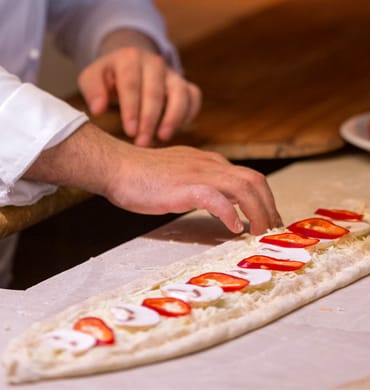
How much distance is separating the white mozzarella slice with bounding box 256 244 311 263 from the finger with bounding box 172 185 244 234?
88 millimetres

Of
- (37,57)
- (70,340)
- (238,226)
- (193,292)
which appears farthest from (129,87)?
(70,340)

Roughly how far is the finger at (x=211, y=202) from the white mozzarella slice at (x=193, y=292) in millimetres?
214

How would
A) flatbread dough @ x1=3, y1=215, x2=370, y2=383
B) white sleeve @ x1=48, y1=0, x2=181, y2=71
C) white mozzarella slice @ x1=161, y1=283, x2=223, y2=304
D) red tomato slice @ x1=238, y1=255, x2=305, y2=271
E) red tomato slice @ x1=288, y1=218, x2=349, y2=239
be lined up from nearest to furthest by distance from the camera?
flatbread dough @ x1=3, y1=215, x2=370, y2=383 < white mozzarella slice @ x1=161, y1=283, x2=223, y2=304 < red tomato slice @ x1=238, y1=255, x2=305, y2=271 < red tomato slice @ x1=288, y1=218, x2=349, y2=239 < white sleeve @ x1=48, y1=0, x2=181, y2=71

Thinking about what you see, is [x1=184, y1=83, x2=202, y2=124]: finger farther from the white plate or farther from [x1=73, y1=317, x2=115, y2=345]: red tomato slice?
[x1=73, y1=317, x2=115, y2=345]: red tomato slice

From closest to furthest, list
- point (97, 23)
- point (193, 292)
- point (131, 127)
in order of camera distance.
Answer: point (193, 292) → point (131, 127) → point (97, 23)

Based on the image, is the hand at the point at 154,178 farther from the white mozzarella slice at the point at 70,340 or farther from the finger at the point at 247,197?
the white mozzarella slice at the point at 70,340

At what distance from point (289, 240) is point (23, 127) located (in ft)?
1.19

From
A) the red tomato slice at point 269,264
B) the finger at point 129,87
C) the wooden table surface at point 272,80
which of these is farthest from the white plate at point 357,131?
the red tomato slice at point 269,264

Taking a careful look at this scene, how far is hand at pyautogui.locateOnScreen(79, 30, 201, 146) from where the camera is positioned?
1694mm

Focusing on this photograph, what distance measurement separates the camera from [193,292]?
108 centimetres

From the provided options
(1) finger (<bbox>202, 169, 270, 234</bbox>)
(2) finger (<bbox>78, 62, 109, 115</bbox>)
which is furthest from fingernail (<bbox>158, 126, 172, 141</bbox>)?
(1) finger (<bbox>202, 169, 270, 234</bbox>)

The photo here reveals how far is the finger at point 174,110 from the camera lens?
1709mm

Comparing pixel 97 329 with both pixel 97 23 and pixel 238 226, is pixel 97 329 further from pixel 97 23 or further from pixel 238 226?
pixel 97 23

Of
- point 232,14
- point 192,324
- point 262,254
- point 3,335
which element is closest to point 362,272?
point 262,254
